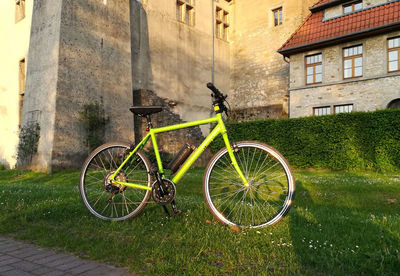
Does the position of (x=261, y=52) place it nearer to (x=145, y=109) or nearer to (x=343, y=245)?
(x=145, y=109)

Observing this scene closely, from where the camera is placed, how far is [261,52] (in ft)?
77.8

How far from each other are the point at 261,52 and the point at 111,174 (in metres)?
22.0

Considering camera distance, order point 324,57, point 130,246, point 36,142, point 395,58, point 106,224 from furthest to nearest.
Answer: point 324,57
point 395,58
point 36,142
point 106,224
point 130,246

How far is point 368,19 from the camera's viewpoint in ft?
50.1

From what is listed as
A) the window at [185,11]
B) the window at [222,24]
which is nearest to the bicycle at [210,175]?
the window at [185,11]

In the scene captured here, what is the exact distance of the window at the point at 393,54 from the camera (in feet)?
48.3

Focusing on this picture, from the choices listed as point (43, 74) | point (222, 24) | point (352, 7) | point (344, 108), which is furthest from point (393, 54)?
point (43, 74)

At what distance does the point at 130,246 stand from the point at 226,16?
84.7ft

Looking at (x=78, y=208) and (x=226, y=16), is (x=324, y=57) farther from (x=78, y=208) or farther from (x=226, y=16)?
(x=78, y=208)

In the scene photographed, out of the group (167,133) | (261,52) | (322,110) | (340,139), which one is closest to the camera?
(340,139)

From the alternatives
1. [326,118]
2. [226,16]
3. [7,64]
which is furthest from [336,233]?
[226,16]

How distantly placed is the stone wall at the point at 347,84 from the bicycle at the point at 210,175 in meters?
14.3

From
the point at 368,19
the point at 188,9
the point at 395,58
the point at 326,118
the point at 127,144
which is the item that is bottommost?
the point at 127,144

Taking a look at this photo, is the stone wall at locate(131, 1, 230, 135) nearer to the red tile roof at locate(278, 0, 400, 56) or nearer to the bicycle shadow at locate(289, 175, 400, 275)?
the red tile roof at locate(278, 0, 400, 56)
